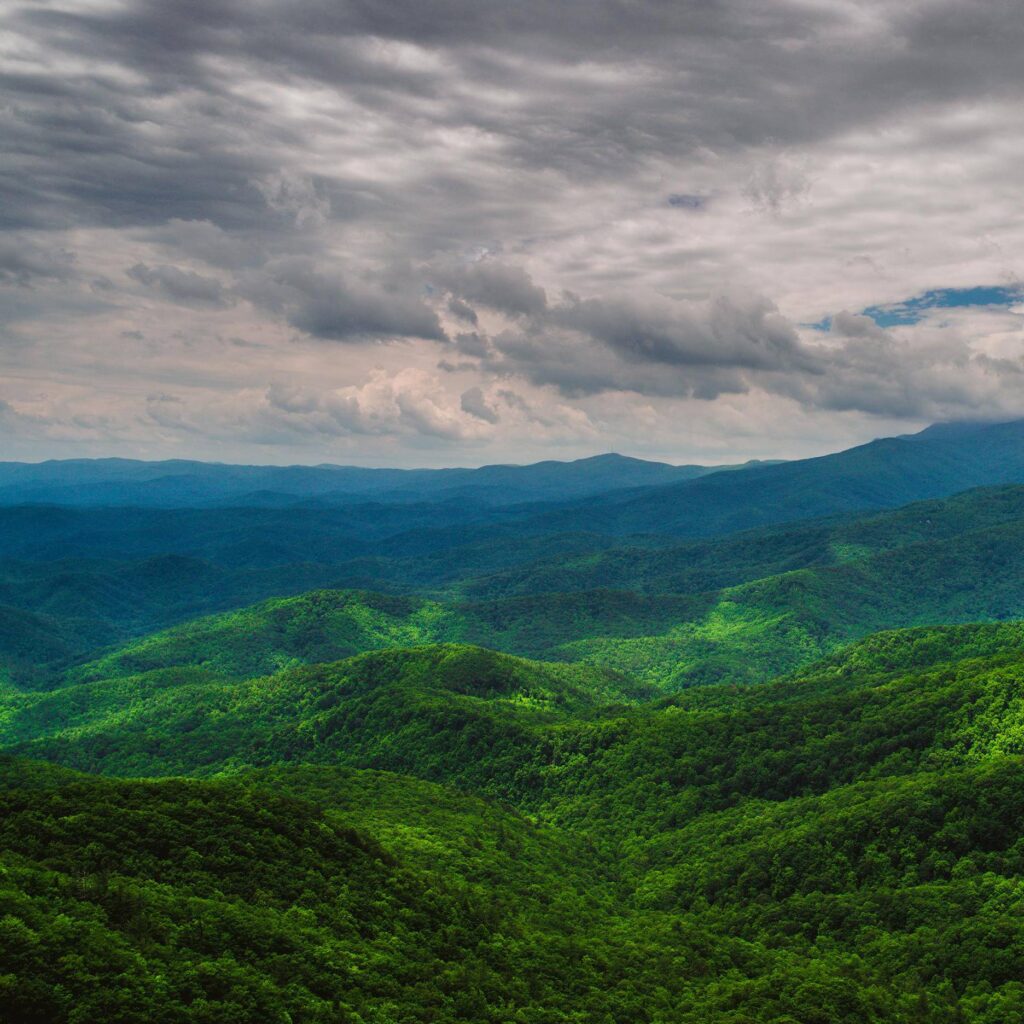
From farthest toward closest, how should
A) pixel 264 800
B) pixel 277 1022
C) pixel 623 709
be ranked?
pixel 623 709
pixel 264 800
pixel 277 1022

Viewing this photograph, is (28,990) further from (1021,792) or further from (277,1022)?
(1021,792)

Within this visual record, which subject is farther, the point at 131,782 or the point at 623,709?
the point at 623,709

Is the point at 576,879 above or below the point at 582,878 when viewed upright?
above

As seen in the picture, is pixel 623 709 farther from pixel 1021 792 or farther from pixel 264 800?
pixel 264 800

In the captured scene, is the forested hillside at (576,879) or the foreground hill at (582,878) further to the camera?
the foreground hill at (582,878)

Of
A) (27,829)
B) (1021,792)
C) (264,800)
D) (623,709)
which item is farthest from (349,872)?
(623,709)

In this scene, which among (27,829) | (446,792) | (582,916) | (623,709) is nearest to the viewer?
(27,829)

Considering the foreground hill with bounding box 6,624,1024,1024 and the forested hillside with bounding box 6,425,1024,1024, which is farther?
the foreground hill with bounding box 6,624,1024,1024

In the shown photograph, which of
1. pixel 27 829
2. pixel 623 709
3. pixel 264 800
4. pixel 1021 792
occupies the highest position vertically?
pixel 27 829

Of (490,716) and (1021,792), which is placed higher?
(1021,792)

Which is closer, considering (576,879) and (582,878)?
(576,879)
